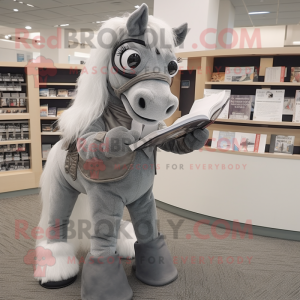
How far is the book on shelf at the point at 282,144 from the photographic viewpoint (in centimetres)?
247

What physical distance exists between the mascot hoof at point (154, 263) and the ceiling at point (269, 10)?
5.74 m

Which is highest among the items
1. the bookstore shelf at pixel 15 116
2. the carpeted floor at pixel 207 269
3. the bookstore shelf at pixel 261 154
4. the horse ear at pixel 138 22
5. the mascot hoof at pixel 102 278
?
the horse ear at pixel 138 22

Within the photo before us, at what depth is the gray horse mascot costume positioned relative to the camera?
1233 millimetres

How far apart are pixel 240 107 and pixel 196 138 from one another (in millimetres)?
1354

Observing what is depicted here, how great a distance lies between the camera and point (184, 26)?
4.67 ft

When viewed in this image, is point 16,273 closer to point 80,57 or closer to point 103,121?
point 103,121

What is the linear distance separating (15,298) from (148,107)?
4.44 feet

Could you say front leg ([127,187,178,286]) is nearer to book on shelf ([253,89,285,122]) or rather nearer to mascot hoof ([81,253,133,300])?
mascot hoof ([81,253,133,300])

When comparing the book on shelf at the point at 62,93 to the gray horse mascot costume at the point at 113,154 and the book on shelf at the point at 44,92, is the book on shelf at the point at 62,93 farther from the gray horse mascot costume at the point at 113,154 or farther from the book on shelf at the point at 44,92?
the gray horse mascot costume at the point at 113,154

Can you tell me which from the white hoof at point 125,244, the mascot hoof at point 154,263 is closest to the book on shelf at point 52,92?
the white hoof at point 125,244

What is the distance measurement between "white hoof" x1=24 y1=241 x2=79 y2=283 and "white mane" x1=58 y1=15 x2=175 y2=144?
715mm

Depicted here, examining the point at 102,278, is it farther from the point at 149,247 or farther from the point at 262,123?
the point at 262,123

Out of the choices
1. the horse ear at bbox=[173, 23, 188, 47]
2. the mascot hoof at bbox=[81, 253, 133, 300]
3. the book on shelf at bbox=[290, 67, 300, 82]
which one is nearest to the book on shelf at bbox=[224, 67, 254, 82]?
the book on shelf at bbox=[290, 67, 300, 82]

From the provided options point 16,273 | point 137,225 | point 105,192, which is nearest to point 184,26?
point 105,192
